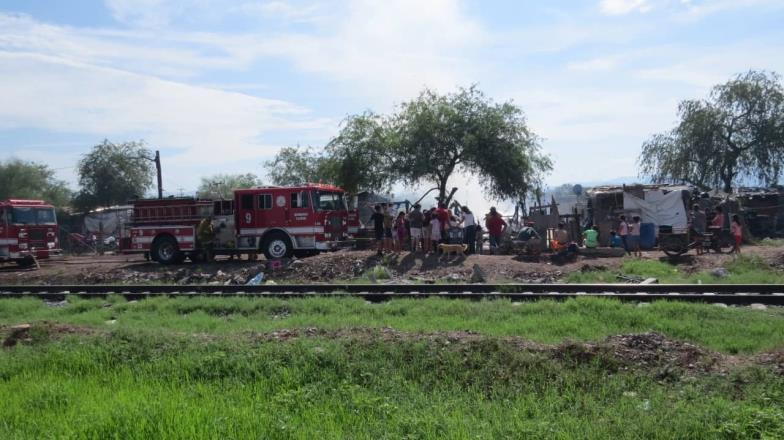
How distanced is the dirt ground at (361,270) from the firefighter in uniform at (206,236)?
540 mm

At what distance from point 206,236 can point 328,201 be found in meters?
4.36

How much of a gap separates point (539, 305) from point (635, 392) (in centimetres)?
494

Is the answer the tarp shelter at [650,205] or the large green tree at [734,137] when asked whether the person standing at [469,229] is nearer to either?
the tarp shelter at [650,205]

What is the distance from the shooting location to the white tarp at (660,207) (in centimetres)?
2569

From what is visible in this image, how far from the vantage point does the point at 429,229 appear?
20953mm

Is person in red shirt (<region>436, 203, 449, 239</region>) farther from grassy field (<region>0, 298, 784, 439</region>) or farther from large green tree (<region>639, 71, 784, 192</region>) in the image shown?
large green tree (<region>639, 71, 784, 192</region>)

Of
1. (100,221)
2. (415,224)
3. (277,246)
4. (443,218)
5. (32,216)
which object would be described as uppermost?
(32,216)

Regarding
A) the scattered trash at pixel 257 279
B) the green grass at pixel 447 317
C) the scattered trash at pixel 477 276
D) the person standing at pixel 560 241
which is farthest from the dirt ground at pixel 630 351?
the person standing at pixel 560 241

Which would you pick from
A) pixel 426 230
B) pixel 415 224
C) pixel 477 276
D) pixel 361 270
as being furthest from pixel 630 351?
pixel 415 224

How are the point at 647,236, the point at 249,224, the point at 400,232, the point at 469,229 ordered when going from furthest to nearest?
the point at 647,236, the point at 249,224, the point at 400,232, the point at 469,229

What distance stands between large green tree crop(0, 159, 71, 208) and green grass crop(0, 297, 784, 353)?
46509mm

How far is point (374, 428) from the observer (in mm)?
5773

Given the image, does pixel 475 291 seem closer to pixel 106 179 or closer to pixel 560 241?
pixel 560 241

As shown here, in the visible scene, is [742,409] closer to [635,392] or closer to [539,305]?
[635,392]
